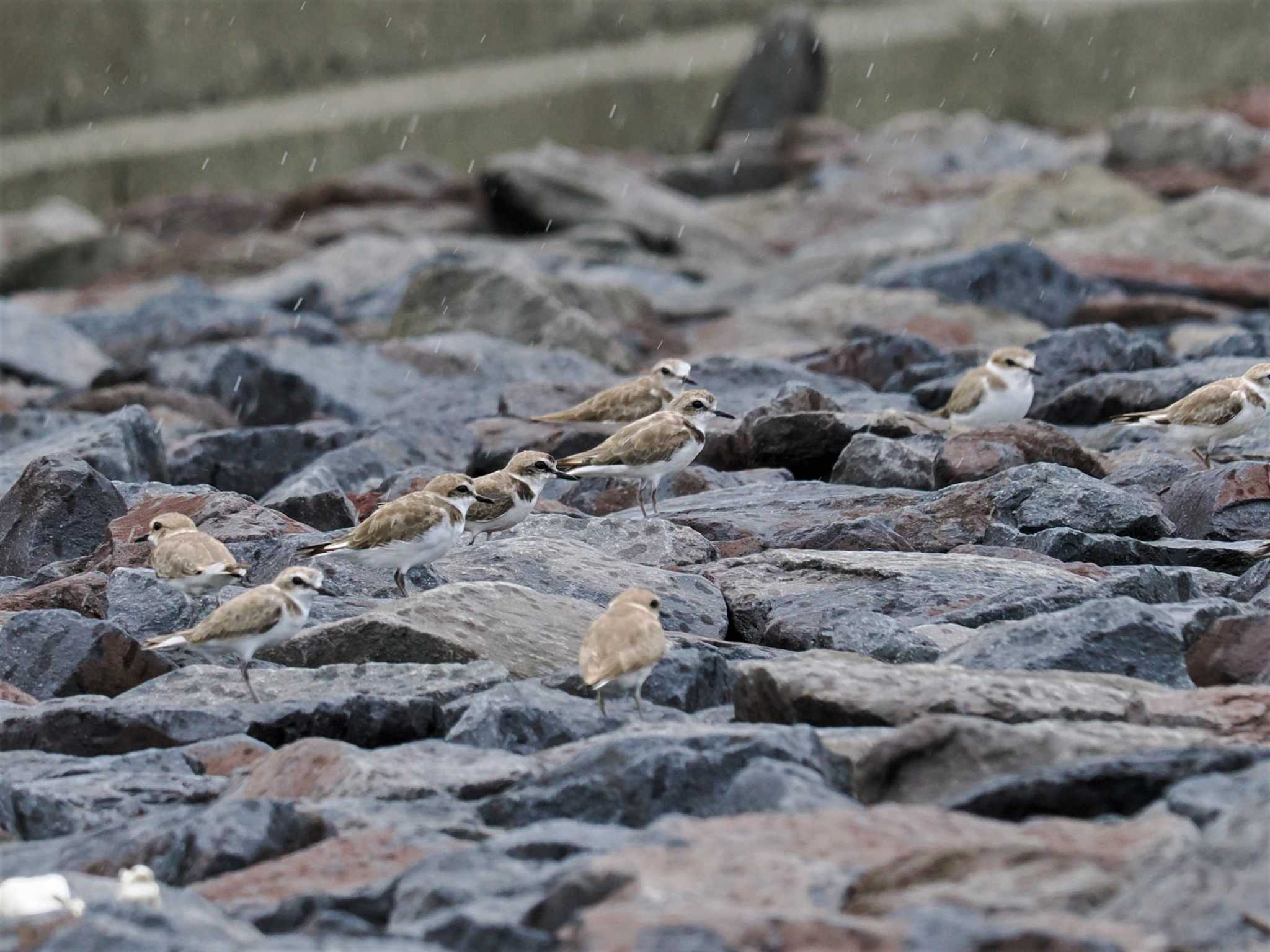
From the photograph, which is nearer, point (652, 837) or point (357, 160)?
point (652, 837)

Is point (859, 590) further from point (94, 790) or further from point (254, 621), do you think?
point (94, 790)

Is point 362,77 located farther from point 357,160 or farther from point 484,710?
point 484,710

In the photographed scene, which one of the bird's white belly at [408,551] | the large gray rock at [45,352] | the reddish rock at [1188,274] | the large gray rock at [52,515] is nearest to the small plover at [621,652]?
the bird's white belly at [408,551]

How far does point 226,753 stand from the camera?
5777 mm

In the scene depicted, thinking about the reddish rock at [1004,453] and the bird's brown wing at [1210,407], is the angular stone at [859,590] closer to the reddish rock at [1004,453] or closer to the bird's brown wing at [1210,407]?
the reddish rock at [1004,453]

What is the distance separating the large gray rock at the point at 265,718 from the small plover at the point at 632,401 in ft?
13.1

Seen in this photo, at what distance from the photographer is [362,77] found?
1283 inches

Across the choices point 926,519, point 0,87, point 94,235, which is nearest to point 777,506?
point 926,519

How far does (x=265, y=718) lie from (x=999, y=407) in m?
5.26

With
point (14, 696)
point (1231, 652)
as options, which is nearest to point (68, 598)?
point (14, 696)

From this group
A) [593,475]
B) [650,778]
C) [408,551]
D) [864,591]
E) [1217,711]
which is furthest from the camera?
[593,475]

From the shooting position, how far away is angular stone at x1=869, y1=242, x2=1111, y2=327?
16.3m

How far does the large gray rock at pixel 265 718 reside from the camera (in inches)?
234

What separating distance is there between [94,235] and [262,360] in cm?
1270
